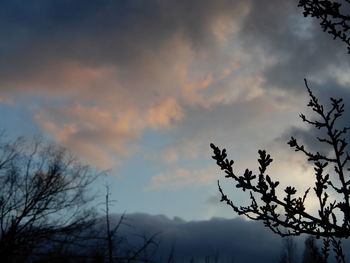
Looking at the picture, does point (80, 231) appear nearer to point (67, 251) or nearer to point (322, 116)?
point (67, 251)

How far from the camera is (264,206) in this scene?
370 centimetres

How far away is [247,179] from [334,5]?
94.3 inches

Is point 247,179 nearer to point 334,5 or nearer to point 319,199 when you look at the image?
point 319,199

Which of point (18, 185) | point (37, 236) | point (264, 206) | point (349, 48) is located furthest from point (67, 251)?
point (349, 48)

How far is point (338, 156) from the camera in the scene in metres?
3.86

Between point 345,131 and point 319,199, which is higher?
point 345,131

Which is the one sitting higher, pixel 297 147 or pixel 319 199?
pixel 297 147

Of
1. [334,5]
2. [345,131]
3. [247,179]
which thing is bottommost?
[247,179]

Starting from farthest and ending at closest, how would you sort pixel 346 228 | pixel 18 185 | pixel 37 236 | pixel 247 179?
pixel 18 185 → pixel 37 236 → pixel 247 179 → pixel 346 228

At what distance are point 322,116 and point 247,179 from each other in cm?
125

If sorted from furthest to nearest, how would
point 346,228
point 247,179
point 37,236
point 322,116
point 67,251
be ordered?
1. point 37,236
2. point 67,251
3. point 322,116
4. point 247,179
5. point 346,228

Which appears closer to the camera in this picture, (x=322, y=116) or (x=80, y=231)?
(x=322, y=116)

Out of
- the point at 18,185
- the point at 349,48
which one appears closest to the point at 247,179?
the point at 349,48

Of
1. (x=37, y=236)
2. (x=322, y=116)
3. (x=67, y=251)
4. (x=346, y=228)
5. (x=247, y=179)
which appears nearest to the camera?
(x=346, y=228)
